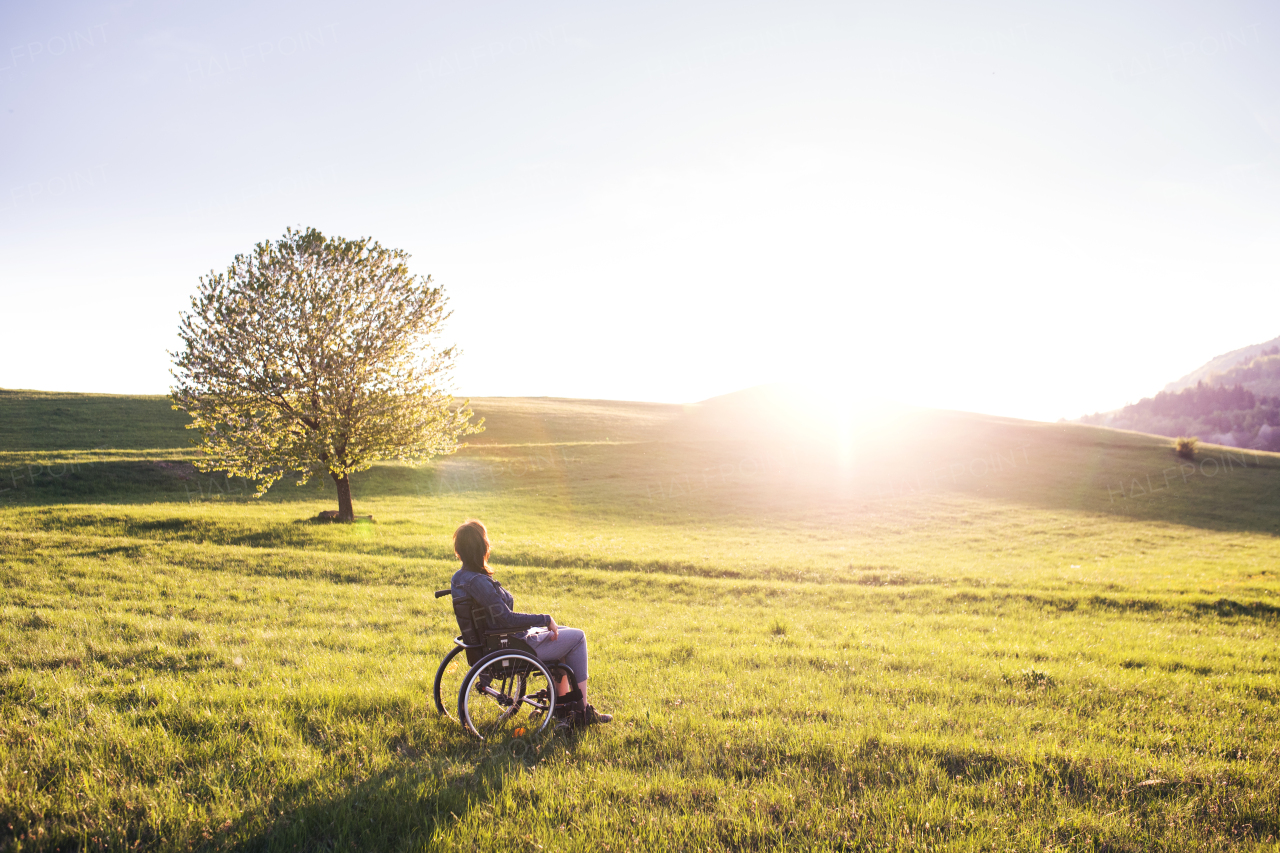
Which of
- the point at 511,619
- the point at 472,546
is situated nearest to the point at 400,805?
the point at 511,619

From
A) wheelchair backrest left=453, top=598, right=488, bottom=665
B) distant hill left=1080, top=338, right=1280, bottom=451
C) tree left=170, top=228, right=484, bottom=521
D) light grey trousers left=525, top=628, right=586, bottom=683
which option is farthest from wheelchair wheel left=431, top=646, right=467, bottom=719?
distant hill left=1080, top=338, right=1280, bottom=451

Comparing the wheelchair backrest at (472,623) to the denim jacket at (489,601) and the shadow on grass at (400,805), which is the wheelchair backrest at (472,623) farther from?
the shadow on grass at (400,805)

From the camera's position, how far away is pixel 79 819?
457 centimetres

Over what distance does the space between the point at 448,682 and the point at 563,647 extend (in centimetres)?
249

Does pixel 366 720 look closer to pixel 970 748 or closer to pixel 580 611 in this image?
pixel 970 748

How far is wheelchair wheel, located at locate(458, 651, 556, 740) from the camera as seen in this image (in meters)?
6.37

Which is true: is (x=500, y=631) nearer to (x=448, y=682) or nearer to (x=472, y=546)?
(x=472, y=546)

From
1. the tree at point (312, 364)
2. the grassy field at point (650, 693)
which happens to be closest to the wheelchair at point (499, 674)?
the grassy field at point (650, 693)

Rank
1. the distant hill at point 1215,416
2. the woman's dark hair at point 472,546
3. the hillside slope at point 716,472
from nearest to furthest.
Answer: the woman's dark hair at point 472,546 → the hillside slope at point 716,472 → the distant hill at point 1215,416

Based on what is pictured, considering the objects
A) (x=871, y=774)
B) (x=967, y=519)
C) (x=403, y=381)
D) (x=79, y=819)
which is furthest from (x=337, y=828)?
(x=967, y=519)

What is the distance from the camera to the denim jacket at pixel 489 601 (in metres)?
6.60

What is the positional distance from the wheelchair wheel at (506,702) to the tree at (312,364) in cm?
2339

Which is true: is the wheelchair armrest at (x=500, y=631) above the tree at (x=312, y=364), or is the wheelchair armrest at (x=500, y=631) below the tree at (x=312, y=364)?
below

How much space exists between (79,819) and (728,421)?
85294mm
